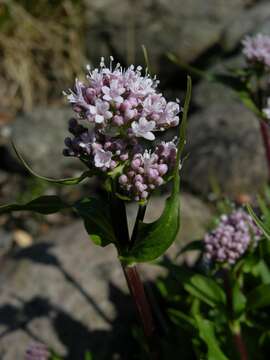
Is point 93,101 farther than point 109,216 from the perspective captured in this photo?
No

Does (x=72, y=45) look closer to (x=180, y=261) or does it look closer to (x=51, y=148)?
(x=51, y=148)

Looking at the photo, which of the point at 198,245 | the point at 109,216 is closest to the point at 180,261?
the point at 198,245

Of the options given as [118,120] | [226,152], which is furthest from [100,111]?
Answer: [226,152]

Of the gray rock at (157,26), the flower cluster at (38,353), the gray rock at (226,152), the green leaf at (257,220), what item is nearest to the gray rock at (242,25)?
the gray rock at (157,26)

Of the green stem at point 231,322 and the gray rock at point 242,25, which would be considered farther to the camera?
Result: the gray rock at point 242,25

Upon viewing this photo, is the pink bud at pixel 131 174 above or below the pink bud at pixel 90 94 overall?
below

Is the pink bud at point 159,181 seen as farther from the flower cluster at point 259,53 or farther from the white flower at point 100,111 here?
the flower cluster at point 259,53

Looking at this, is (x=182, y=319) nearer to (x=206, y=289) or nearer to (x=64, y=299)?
(x=206, y=289)
